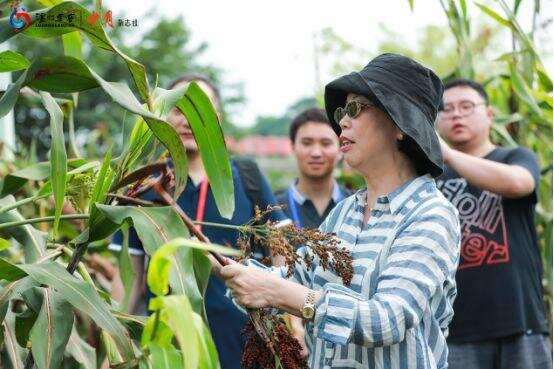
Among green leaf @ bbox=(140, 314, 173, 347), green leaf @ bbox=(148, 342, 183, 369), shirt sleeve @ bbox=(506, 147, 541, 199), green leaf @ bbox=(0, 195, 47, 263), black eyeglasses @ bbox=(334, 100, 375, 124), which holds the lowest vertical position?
green leaf @ bbox=(148, 342, 183, 369)

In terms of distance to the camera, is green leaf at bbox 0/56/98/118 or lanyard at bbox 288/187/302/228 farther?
lanyard at bbox 288/187/302/228

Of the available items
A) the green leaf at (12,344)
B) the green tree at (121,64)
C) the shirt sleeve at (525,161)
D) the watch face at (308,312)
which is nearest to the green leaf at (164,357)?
the watch face at (308,312)

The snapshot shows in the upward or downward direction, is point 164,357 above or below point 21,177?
below

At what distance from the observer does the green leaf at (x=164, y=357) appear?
63.5 inches

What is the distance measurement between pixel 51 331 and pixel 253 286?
0.42m

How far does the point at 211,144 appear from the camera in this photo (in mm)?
2031

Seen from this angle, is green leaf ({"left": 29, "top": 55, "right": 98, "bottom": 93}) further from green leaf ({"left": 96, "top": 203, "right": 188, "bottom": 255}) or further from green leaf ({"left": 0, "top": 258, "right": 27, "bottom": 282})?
green leaf ({"left": 0, "top": 258, "right": 27, "bottom": 282})

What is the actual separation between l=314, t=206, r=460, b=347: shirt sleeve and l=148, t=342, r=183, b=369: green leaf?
1.31 ft

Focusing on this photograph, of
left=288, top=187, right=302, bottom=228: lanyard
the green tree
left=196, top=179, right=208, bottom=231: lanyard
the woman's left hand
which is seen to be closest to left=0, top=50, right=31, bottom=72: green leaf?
the woman's left hand

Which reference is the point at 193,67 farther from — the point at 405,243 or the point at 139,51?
the point at 405,243

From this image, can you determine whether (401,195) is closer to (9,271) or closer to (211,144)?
(211,144)

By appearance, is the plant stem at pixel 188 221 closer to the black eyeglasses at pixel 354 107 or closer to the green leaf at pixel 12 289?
the green leaf at pixel 12 289

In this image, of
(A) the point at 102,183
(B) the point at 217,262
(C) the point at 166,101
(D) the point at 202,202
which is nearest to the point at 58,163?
(A) the point at 102,183

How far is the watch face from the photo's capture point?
6.40 feet
